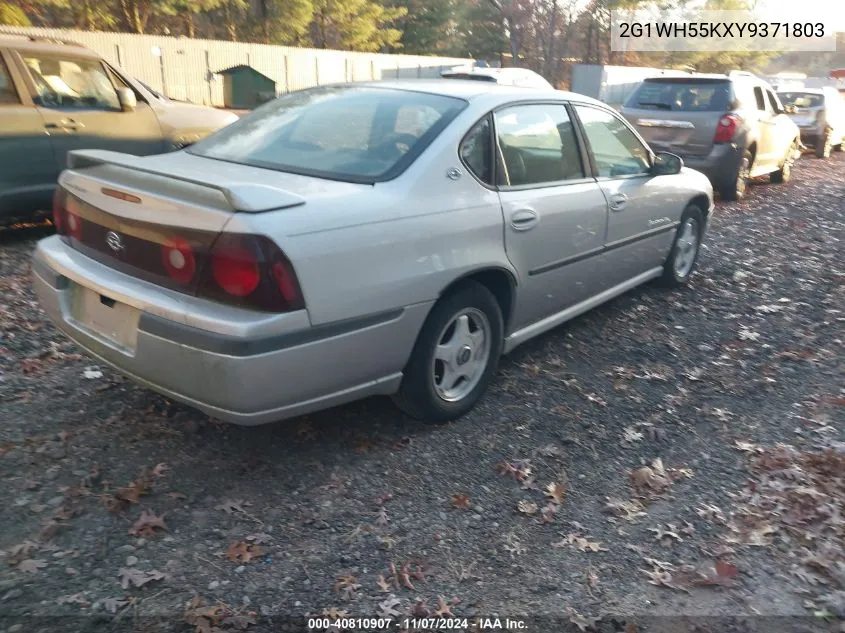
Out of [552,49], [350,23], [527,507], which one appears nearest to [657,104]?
[527,507]

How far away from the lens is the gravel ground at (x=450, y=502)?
8.63ft

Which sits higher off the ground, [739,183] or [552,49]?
[552,49]

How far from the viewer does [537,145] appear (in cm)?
418

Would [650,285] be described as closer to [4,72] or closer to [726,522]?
[726,522]

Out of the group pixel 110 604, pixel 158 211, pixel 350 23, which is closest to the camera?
pixel 110 604

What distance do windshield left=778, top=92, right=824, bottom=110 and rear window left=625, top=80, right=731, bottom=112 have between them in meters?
7.68

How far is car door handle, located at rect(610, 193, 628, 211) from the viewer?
469cm

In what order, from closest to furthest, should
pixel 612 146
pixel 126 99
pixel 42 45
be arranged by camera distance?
pixel 612 146, pixel 42 45, pixel 126 99

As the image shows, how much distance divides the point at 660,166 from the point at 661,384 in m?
1.67

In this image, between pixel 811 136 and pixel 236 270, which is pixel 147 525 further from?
pixel 811 136

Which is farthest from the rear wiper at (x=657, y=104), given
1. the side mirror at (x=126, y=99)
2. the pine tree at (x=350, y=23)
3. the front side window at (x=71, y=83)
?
the pine tree at (x=350, y=23)

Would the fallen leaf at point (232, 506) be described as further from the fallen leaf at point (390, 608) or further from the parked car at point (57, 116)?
the parked car at point (57, 116)

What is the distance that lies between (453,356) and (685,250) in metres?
3.38

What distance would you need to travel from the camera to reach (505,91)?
4.17 m
